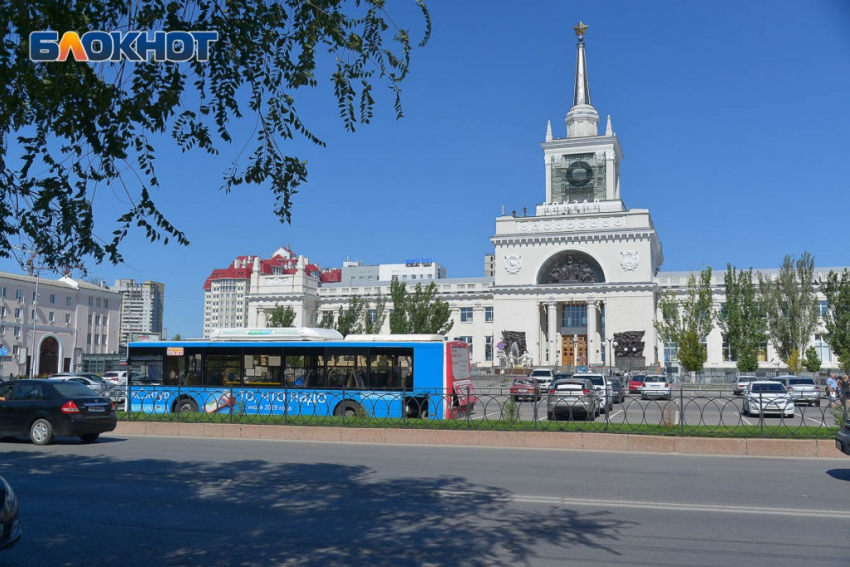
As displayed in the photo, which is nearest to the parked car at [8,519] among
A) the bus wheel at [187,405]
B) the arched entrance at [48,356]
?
the bus wheel at [187,405]

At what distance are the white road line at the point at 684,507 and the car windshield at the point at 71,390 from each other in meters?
11.8

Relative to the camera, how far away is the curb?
51.7 feet

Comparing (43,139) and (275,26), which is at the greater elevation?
(275,26)

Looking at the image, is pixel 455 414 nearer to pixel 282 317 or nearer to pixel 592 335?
pixel 592 335

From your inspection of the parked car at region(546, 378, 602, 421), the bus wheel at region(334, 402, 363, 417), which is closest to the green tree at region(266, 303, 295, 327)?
the bus wheel at region(334, 402, 363, 417)

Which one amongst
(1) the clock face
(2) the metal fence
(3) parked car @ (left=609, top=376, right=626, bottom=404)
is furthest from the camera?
(1) the clock face

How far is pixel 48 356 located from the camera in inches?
2977

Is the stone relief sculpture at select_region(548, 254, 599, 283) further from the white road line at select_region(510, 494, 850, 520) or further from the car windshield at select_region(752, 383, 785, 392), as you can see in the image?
the white road line at select_region(510, 494, 850, 520)

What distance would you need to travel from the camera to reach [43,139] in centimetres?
812

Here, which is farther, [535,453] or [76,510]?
[535,453]

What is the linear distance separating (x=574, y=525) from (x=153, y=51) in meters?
7.20

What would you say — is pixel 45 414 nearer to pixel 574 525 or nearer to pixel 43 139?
pixel 43 139

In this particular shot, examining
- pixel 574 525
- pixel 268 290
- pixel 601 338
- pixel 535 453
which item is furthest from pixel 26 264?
pixel 268 290

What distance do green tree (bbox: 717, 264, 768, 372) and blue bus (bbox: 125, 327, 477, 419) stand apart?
4279cm
